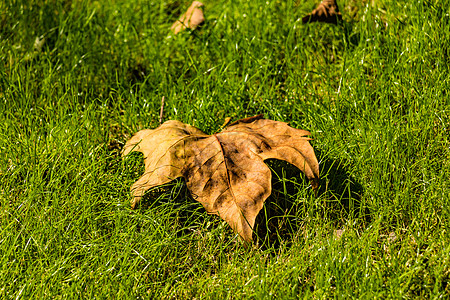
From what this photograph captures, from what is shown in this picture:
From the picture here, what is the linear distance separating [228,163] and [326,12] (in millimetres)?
1379

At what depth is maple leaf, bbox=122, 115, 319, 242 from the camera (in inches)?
84.8

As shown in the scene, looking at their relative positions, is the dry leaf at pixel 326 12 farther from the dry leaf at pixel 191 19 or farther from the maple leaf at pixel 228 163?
the maple leaf at pixel 228 163

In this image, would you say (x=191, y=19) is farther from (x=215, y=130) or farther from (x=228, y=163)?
(x=228, y=163)

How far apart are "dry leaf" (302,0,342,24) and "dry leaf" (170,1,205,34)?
0.77 m

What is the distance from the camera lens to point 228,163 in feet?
7.48

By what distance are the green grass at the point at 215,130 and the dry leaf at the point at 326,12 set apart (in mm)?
107

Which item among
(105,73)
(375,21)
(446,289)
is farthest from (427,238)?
(105,73)

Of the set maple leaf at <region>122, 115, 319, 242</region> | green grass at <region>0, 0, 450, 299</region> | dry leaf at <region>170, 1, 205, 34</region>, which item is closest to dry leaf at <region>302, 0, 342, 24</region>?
green grass at <region>0, 0, 450, 299</region>

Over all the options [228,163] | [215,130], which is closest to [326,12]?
[215,130]

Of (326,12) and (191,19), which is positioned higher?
(326,12)

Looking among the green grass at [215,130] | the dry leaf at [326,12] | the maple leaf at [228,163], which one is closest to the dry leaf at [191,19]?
the green grass at [215,130]

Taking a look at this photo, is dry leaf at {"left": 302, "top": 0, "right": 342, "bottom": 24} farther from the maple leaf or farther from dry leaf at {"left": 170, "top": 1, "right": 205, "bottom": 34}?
the maple leaf

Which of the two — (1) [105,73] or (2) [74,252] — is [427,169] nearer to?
(2) [74,252]

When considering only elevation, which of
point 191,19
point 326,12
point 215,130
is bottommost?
point 215,130
